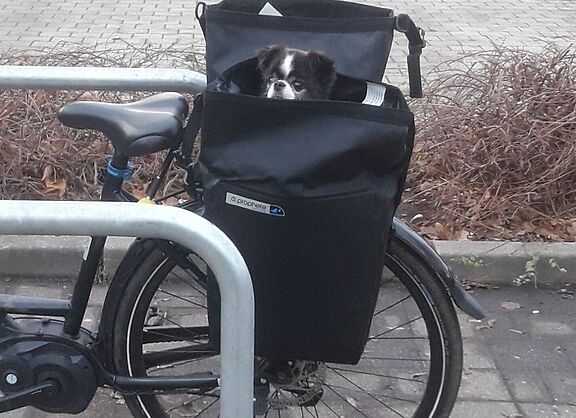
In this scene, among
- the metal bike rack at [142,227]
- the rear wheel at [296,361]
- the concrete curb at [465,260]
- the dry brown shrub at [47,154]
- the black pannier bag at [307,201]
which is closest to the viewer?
the metal bike rack at [142,227]

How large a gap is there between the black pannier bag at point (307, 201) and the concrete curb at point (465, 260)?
5.75 ft

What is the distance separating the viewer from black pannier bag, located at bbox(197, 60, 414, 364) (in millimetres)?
1916

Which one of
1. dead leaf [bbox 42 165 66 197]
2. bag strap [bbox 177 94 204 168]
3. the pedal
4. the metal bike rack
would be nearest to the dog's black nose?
bag strap [bbox 177 94 204 168]

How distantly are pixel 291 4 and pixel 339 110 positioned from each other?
0.70 meters

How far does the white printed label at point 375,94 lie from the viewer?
2.13 m

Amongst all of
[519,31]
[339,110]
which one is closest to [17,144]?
[339,110]

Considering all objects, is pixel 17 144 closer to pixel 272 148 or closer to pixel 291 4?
pixel 291 4

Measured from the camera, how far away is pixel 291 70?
231 centimetres

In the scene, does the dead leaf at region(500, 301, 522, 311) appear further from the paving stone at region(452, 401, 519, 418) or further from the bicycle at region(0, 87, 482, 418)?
the bicycle at region(0, 87, 482, 418)

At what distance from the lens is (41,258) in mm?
3814

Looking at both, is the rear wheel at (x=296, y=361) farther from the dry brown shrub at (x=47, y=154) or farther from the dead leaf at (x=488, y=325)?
the dry brown shrub at (x=47, y=154)

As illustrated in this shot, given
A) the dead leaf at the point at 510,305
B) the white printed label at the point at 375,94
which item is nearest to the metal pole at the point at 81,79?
the white printed label at the point at 375,94

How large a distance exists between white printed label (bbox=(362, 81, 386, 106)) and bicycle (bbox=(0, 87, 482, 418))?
394 millimetres

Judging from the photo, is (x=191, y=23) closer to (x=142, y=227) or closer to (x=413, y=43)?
(x=413, y=43)
